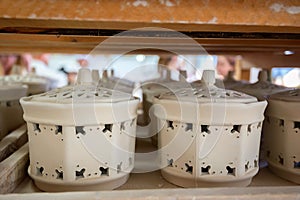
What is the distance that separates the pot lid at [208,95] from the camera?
0.61 metres

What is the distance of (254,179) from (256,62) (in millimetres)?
847

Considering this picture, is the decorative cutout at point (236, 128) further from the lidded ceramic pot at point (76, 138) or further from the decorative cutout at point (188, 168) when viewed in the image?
the lidded ceramic pot at point (76, 138)

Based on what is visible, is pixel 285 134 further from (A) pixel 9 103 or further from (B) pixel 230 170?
(A) pixel 9 103

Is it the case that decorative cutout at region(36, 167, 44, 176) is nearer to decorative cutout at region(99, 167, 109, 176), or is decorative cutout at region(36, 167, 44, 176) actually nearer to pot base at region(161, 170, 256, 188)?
decorative cutout at region(99, 167, 109, 176)

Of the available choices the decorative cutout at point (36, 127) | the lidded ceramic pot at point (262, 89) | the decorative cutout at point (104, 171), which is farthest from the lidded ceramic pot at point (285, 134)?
the decorative cutout at point (36, 127)

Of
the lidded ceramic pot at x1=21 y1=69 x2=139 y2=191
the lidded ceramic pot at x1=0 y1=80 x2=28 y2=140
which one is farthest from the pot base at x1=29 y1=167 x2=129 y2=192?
the lidded ceramic pot at x1=0 y1=80 x2=28 y2=140

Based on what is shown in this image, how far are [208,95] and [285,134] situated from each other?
20 centimetres

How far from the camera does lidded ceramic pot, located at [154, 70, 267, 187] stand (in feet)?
1.99

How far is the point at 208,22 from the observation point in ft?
1.42

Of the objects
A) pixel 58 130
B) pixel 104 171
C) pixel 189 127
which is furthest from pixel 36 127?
pixel 189 127

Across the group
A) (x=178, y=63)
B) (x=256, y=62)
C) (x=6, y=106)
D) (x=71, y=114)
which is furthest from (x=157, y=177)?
(x=178, y=63)

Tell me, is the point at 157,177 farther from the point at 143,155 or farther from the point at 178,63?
the point at 178,63

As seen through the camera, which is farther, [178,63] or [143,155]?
[178,63]

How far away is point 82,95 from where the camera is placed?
621 millimetres
